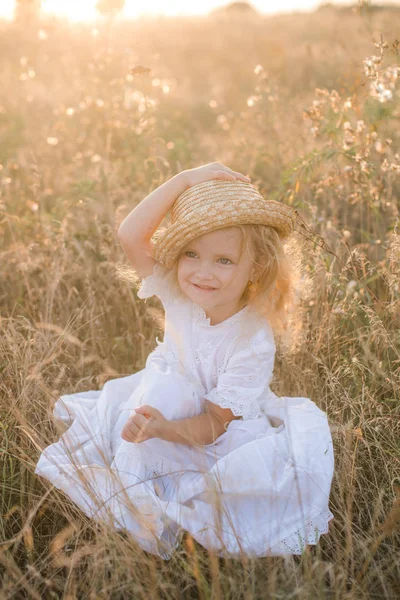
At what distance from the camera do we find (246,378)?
2.27m

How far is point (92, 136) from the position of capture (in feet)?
17.3

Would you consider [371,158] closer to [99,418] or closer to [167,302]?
Answer: [167,302]

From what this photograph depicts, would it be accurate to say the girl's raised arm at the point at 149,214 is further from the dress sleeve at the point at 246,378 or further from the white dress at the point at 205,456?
the dress sleeve at the point at 246,378

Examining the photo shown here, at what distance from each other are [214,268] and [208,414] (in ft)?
1.89

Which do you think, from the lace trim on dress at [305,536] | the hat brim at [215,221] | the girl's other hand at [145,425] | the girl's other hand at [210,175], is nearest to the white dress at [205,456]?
the lace trim on dress at [305,536]

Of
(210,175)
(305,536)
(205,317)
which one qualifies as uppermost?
(210,175)

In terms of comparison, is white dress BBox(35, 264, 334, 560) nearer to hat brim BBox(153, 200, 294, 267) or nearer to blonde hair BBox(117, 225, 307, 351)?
blonde hair BBox(117, 225, 307, 351)

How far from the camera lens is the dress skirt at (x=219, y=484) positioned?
76.3 inches

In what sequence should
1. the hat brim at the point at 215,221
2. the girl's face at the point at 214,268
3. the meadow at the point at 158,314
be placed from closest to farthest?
the meadow at the point at 158,314, the hat brim at the point at 215,221, the girl's face at the point at 214,268

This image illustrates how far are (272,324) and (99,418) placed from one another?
848mm

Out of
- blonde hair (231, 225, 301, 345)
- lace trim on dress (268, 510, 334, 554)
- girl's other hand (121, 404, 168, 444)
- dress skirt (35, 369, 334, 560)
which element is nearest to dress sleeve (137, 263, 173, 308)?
blonde hair (231, 225, 301, 345)

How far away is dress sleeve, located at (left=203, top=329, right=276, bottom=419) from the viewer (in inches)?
88.1

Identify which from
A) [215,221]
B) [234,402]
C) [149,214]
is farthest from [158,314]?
[215,221]

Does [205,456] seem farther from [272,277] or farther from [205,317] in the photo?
[272,277]
